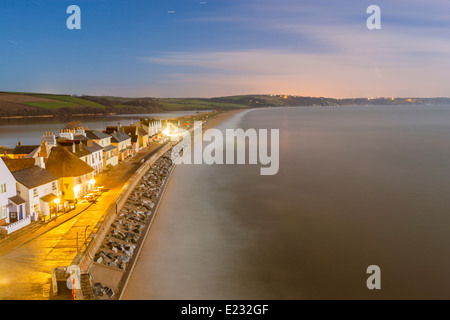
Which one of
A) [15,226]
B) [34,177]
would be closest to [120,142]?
[34,177]

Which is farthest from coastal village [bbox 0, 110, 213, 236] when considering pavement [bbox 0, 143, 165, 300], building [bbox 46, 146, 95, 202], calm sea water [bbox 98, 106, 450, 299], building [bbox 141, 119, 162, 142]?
building [bbox 141, 119, 162, 142]

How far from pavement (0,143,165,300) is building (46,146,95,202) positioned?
7.37 feet

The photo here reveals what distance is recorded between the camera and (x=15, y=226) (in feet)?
68.9

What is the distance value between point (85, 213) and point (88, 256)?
25.9ft

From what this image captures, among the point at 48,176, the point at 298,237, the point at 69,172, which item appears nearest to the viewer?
the point at 298,237

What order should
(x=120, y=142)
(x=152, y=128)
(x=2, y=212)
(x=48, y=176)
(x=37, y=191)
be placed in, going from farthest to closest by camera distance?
1. (x=152, y=128)
2. (x=120, y=142)
3. (x=48, y=176)
4. (x=37, y=191)
5. (x=2, y=212)

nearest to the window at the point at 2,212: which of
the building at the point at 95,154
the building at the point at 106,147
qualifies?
the building at the point at 95,154

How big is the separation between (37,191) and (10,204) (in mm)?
2257

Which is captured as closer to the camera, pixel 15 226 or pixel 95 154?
pixel 15 226

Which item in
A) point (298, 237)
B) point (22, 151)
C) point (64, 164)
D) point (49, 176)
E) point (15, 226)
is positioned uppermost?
point (22, 151)

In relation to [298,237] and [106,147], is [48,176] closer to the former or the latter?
[106,147]

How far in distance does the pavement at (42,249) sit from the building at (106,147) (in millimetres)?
13634

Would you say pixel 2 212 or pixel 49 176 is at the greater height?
pixel 49 176

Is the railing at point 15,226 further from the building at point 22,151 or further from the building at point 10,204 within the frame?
the building at point 22,151
